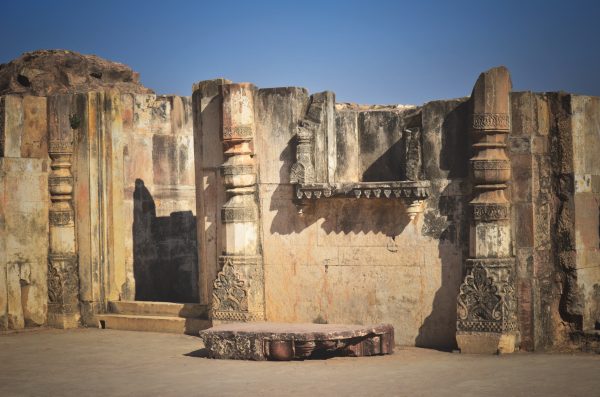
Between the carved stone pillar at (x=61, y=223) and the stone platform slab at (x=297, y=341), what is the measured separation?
3788 mm

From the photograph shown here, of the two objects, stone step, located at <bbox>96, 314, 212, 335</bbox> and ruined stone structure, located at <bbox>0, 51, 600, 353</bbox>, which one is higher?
ruined stone structure, located at <bbox>0, 51, 600, 353</bbox>

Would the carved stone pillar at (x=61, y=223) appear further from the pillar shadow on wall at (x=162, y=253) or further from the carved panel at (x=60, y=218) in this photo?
the pillar shadow on wall at (x=162, y=253)

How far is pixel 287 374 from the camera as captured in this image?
941 centimetres

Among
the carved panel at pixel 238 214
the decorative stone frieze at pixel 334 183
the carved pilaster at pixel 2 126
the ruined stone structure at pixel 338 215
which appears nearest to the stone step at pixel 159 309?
the ruined stone structure at pixel 338 215

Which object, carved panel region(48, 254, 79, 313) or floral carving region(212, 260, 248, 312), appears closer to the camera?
floral carving region(212, 260, 248, 312)

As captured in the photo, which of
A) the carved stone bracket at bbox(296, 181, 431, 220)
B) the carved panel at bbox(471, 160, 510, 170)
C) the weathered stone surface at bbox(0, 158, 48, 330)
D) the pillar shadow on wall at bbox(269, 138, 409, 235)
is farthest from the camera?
the weathered stone surface at bbox(0, 158, 48, 330)

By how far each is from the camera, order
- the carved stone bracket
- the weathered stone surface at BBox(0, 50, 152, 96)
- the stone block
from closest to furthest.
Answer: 1. the stone block
2. the carved stone bracket
3. the weathered stone surface at BBox(0, 50, 152, 96)

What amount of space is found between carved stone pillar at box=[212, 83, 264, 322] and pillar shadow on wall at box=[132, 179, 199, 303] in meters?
3.35

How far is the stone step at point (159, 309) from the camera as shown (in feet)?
41.6

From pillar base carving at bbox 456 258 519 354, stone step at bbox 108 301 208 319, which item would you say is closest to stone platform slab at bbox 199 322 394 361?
pillar base carving at bbox 456 258 519 354

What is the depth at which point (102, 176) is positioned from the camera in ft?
45.6

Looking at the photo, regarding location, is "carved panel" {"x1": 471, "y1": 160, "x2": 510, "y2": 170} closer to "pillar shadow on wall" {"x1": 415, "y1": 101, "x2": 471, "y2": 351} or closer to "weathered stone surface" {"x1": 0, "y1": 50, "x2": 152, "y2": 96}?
"pillar shadow on wall" {"x1": 415, "y1": 101, "x2": 471, "y2": 351}

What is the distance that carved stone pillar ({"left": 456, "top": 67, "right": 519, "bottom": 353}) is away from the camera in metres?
10.4

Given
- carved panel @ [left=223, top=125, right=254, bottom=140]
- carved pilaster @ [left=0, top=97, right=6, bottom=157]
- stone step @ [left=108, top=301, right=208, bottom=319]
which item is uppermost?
carved pilaster @ [left=0, top=97, right=6, bottom=157]
